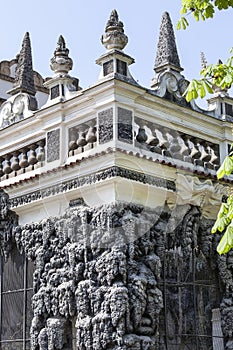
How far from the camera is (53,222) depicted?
1185cm

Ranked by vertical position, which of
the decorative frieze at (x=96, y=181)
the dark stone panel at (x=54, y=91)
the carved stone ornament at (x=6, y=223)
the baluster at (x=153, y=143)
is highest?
the dark stone panel at (x=54, y=91)

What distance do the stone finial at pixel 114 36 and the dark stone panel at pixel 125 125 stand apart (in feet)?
3.52

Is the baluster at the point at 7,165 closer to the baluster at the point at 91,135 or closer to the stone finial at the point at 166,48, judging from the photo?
the baluster at the point at 91,135

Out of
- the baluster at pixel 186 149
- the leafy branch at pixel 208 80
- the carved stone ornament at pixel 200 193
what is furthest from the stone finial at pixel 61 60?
the leafy branch at pixel 208 80

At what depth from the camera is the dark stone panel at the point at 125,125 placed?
1122cm

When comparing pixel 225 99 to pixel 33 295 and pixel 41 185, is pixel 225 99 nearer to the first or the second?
pixel 41 185

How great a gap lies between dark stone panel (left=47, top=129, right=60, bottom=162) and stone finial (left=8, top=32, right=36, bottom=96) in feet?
5.66

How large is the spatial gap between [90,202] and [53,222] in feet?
2.84

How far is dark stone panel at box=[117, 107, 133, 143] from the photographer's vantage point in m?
11.2

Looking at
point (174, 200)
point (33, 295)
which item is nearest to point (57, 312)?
point (33, 295)

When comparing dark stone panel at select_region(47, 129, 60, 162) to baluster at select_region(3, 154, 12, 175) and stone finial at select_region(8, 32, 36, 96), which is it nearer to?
baluster at select_region(3, 154, 12, 175)

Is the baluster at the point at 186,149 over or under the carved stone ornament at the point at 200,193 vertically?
over

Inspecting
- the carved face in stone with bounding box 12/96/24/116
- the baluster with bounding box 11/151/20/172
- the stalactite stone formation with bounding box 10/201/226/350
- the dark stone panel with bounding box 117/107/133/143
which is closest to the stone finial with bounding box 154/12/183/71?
the dark stone panel with bounding box 117/107/133/143

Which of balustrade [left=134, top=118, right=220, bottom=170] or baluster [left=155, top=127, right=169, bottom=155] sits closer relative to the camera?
balustrade [left=134, top=118, right=220, bottom=170]
